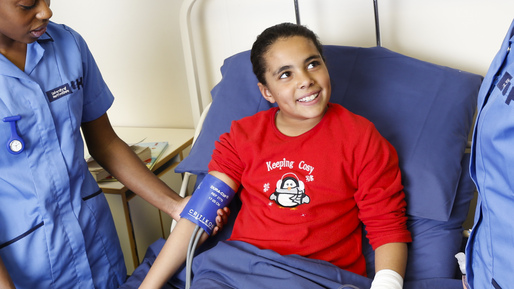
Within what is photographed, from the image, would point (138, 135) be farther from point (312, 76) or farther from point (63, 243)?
point (312, 76)

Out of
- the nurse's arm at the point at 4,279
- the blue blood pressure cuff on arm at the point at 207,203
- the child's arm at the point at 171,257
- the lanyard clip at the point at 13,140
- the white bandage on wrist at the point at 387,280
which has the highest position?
the lanyard clip at the point at 13,140

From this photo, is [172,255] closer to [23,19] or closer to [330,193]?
[330,193]

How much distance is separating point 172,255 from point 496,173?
2.89 feet

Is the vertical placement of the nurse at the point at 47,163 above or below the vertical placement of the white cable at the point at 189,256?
above

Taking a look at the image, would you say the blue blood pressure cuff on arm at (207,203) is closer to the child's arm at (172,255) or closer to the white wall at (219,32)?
the child's arm at (172,255)

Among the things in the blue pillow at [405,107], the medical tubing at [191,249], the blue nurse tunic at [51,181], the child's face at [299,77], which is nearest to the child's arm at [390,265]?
the blue pillow at [405,107]

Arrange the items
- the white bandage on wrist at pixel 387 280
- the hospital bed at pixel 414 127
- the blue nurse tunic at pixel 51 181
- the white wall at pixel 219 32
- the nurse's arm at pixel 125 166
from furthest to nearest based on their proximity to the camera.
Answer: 1. the white wall at pixel 219 32
2. the nurse's arm at pixel 125 166
3. the hospital bed at pixel 414 127
4. the blue nurse tunic at pixel 51 181
5. the white bandage on wrist at pixel 387 280

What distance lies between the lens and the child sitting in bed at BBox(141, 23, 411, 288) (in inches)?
48.6

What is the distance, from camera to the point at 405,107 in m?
1.48

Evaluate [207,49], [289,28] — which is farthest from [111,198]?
[289,28]

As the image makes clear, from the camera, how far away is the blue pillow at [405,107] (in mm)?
1345

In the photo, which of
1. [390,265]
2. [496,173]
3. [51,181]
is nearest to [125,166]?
[51,181]

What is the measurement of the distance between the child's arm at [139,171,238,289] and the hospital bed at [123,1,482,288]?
67 millimetres

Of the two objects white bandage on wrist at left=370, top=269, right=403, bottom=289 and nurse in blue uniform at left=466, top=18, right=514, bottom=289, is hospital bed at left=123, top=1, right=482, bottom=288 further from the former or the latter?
nurse in blue uniform at left=466, top=18, right=514, bottom=289
